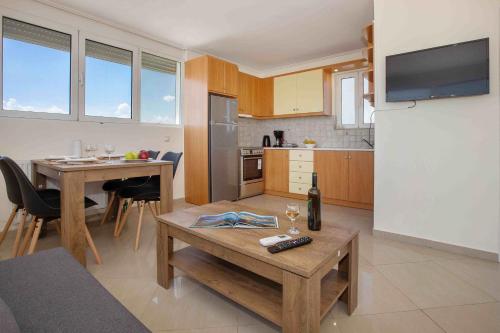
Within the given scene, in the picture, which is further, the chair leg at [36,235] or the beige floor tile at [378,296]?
the chair leg at [36,235]

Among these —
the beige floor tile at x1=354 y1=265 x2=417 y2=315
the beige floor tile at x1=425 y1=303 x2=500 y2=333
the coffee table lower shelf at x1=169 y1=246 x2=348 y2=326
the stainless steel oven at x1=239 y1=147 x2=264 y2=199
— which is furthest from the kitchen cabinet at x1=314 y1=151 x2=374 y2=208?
the coffee table lower shelf at x1=169 y1=246 x2=348 y2=326

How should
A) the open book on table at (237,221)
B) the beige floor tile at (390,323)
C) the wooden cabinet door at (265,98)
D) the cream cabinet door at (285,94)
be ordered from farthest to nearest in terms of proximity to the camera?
1. the wooden cabinet door at (265,98)
2. the cream cabinet door at (285,94)
3. the open book on table at (237,221)
4. the beige floor tile at (390,323)

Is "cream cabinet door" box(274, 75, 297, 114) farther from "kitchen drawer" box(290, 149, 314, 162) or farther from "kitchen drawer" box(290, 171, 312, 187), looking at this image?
"kitchen drawer" box(290, 171, 312, 187)

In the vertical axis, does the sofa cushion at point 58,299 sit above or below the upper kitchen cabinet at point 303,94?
below

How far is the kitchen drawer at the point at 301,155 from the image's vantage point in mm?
4305

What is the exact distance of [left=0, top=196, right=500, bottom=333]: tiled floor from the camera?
1384 mm

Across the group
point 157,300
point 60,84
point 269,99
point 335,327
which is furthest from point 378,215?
point 60,84

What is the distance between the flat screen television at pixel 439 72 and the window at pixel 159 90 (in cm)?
308

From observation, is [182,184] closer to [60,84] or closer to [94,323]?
[60,84]

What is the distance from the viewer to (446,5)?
2246 millimetres

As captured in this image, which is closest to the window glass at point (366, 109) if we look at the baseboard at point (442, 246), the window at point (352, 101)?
the window at point (352, 101)

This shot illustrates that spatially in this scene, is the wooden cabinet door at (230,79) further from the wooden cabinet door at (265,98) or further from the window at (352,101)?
the window at (352,101)

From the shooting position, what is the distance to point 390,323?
1.39 m

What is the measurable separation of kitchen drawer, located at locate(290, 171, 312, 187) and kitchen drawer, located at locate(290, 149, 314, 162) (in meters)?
0.24
